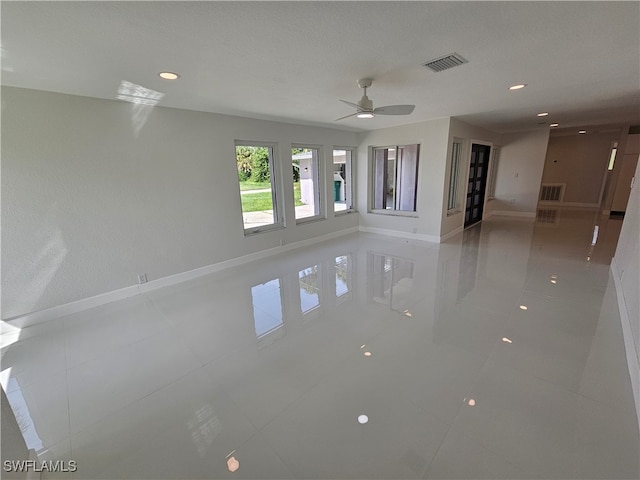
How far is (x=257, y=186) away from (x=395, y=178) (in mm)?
3283

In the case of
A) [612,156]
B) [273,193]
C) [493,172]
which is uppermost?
[612,156]

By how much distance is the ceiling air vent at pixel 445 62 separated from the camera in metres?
2.10

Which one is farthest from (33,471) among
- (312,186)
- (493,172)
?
(493,172)

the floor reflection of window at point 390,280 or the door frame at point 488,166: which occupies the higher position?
A: the door frame at point 488,166

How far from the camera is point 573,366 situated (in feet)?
6.45

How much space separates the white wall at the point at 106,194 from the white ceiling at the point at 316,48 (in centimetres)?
34

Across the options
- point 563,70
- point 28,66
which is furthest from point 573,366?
point 28,66

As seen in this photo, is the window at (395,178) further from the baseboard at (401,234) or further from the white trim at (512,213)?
the white trim at (512,213)

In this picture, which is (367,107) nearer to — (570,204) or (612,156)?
(612,156)

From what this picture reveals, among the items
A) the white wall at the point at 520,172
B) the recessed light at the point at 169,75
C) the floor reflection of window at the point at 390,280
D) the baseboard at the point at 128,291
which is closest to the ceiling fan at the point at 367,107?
the recessed light at the point at 169,75

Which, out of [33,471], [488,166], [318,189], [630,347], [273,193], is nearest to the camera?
[33,471]

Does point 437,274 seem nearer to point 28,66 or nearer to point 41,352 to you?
point 41,352

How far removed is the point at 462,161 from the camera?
18.3 ft

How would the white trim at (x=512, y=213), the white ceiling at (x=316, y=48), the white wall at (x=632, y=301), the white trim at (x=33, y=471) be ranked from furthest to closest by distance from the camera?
the white trim at (x=512, y=213) < the white wall at (x=632, y=301) < the white ceiling at (x=316, y=48) < the white trim at (x=33, y=471)
